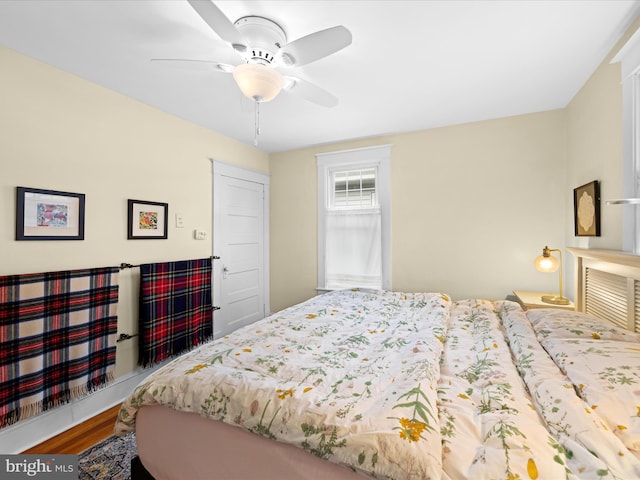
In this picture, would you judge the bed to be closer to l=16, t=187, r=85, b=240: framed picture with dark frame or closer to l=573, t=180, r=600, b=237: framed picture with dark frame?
l=573, t=180, r=600, b=237: framed picture with dark frame

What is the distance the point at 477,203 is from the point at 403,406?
269 centimetres

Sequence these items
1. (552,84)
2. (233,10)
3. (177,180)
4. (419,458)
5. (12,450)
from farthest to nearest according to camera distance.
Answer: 1. (177,180)
2. (552,84)
3. (12,450)
4. (233,10)
5. (419,458)

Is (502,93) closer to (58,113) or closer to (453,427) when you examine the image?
(453,427)

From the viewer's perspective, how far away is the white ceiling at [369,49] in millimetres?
1560

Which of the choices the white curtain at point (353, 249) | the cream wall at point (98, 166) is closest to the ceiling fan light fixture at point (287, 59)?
the cream wall at point (98, 166)

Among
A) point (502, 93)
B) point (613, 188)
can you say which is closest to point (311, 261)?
point (502, 93)

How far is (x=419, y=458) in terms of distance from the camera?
0.84m

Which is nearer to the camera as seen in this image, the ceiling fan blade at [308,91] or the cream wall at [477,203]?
the ceiling fan blade at [308,91]

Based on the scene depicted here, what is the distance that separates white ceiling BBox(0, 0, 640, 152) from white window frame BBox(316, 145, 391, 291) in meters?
0.70

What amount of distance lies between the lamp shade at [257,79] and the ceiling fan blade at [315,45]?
11 cm

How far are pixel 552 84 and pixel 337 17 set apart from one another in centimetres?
192

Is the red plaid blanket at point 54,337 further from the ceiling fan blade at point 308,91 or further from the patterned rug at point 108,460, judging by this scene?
the ceiling fan blade at point 308,91

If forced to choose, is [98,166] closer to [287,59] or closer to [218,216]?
[218,216]

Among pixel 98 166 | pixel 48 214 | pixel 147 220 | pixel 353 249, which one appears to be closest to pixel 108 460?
pixel 48 214
